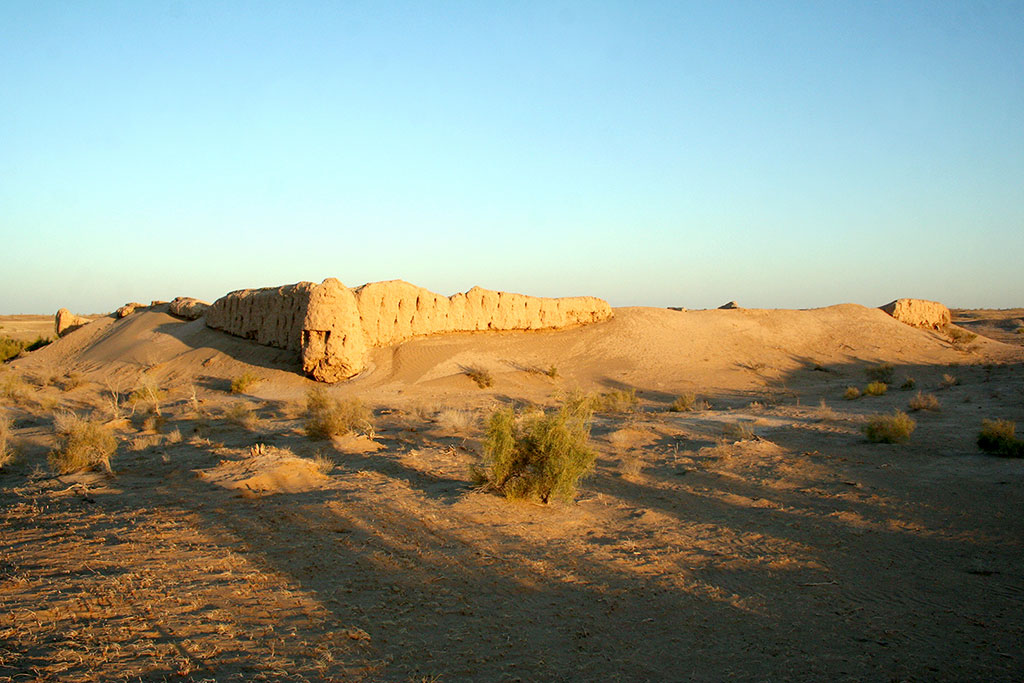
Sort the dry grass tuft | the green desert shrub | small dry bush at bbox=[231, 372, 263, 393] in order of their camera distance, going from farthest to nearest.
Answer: small dry bush at bbox=[231, 372, 263, 393] < the dry grass tuft < the green desert shrub

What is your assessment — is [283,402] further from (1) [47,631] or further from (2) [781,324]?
(2) [781,324]

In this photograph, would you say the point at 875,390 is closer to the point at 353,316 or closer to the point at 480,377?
the point at 480,377

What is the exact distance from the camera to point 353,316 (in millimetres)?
20500

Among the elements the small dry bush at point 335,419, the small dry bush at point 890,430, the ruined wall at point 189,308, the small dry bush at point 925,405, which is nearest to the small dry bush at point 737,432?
the small dry bush at point 890,430

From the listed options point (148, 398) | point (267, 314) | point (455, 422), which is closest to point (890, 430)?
point (455, 422)

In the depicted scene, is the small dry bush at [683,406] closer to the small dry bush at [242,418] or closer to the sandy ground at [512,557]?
the sandy ground at [512,557]

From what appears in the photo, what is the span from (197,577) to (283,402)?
12.4 meters

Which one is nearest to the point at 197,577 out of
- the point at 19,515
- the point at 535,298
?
the point at 19,515

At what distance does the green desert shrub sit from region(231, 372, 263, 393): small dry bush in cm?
1269

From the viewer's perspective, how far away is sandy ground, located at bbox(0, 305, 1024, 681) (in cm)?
450

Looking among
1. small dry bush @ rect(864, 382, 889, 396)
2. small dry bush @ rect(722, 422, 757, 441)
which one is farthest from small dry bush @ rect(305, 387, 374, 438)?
small dry bush @ rect(864, 382, 889, 396)

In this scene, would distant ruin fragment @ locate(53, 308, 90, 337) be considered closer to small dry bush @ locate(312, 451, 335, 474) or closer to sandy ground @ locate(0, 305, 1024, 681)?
sandy ground @ locate(0, 305, 1024, 681)

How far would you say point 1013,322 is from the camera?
137 ft

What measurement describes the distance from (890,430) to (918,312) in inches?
1136
